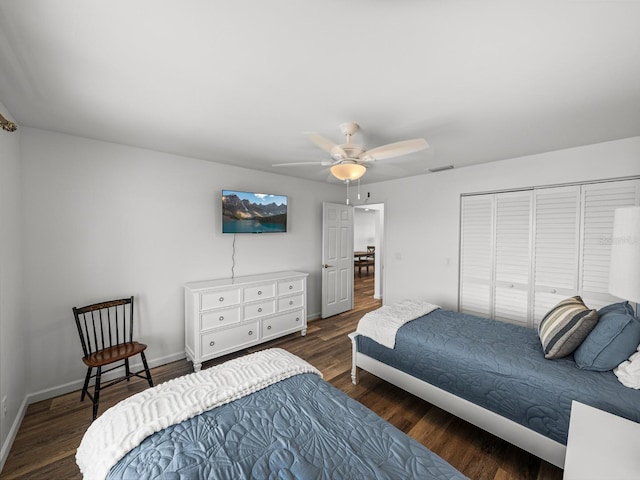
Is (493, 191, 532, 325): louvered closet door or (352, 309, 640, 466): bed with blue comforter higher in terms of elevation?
(493, 191, 532, 325): louvered closet door

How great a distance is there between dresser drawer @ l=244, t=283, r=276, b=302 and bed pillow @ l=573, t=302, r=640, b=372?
2937 mm

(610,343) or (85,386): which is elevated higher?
(610,343)

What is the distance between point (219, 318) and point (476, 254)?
3.42 metres

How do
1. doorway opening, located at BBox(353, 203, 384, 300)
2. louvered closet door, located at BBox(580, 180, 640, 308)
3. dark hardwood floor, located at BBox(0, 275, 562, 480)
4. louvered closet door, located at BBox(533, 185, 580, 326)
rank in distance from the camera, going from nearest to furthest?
1. dark hardwood floor, located at BBox(0, 275, 562, 480)
2. louvered closet door, located at BBox(580, 180, 640, 308)
3. louvered closet door, located at BBox(533, 185, 580, 326)
4. doorway opening, located at BBox(353, 203, 384, 300)

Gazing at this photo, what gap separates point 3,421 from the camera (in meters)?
1.74

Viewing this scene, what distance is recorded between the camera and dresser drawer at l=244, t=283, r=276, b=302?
10.6 ft

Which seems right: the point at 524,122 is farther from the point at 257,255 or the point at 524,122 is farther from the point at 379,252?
the point at 379,252

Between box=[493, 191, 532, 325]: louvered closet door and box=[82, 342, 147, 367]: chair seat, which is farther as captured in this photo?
box=[493, 191, 532, 325]: louvered closet door

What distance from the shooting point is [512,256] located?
10.6ft

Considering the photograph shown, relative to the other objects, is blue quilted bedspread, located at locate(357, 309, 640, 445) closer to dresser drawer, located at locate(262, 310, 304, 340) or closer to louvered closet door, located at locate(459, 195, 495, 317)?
louvered closet door, located at locate(459, 195, 495, 317)

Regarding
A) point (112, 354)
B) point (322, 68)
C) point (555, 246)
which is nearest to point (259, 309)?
point (112, 354)

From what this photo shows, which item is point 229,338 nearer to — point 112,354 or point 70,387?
point 112,354

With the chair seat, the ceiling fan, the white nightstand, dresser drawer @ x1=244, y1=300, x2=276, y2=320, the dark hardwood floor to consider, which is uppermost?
the ceiling fan

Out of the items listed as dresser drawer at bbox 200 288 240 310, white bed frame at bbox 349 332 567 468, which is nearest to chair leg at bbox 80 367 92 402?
dresser drawer at bbox 200 288 240 310
